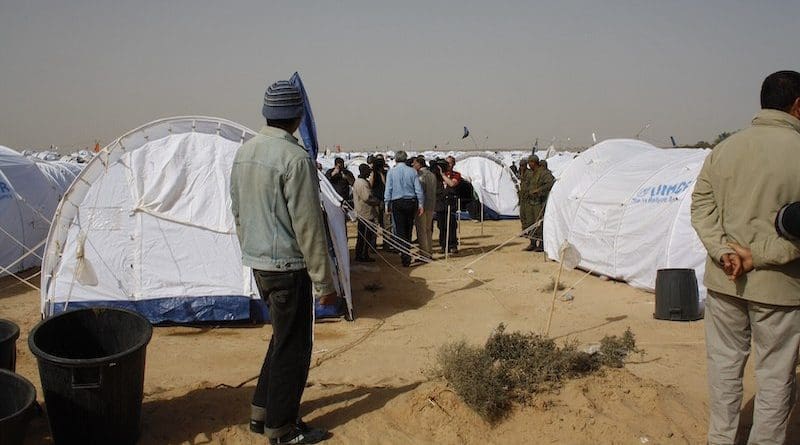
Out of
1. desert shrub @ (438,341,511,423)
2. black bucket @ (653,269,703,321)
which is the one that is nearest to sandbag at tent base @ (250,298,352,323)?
desert shrub @ (438,341,511,423)

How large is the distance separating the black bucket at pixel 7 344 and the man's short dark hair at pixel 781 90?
4870 millimetres

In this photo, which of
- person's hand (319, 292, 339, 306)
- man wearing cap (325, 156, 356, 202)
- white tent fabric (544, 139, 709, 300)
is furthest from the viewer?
man wearing cap (325, 156, 356, 202)

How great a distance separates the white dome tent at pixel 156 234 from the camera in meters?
6.91

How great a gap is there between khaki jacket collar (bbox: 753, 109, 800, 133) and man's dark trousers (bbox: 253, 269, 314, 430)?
8.77 ft

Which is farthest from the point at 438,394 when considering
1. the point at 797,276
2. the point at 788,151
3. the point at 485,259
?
the point at 485,259

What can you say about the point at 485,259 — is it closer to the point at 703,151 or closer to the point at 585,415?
the point at 703,151

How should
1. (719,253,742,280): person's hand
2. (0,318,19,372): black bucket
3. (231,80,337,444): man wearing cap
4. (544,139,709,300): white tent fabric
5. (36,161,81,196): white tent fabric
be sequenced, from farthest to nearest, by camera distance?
(36,161,81,196): white tent fabric < (544,139,709,300): white tent fabric < (0,318,19,372): black bucket < (231,80,337,444): man wearing cap < (719,253,742,280): person's hand

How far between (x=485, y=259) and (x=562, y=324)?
16.3 ft

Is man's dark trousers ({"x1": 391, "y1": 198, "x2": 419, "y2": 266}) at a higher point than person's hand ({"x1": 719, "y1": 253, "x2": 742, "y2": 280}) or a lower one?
lower

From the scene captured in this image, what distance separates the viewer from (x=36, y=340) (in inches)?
148

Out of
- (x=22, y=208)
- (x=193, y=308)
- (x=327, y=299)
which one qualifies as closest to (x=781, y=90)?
(x=327, y=299)

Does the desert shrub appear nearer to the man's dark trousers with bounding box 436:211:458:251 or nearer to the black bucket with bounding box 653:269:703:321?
the black bucket with bounding box 653:269:703:321

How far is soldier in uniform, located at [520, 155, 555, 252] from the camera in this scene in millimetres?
12953

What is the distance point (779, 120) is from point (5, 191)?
11.8 metres
